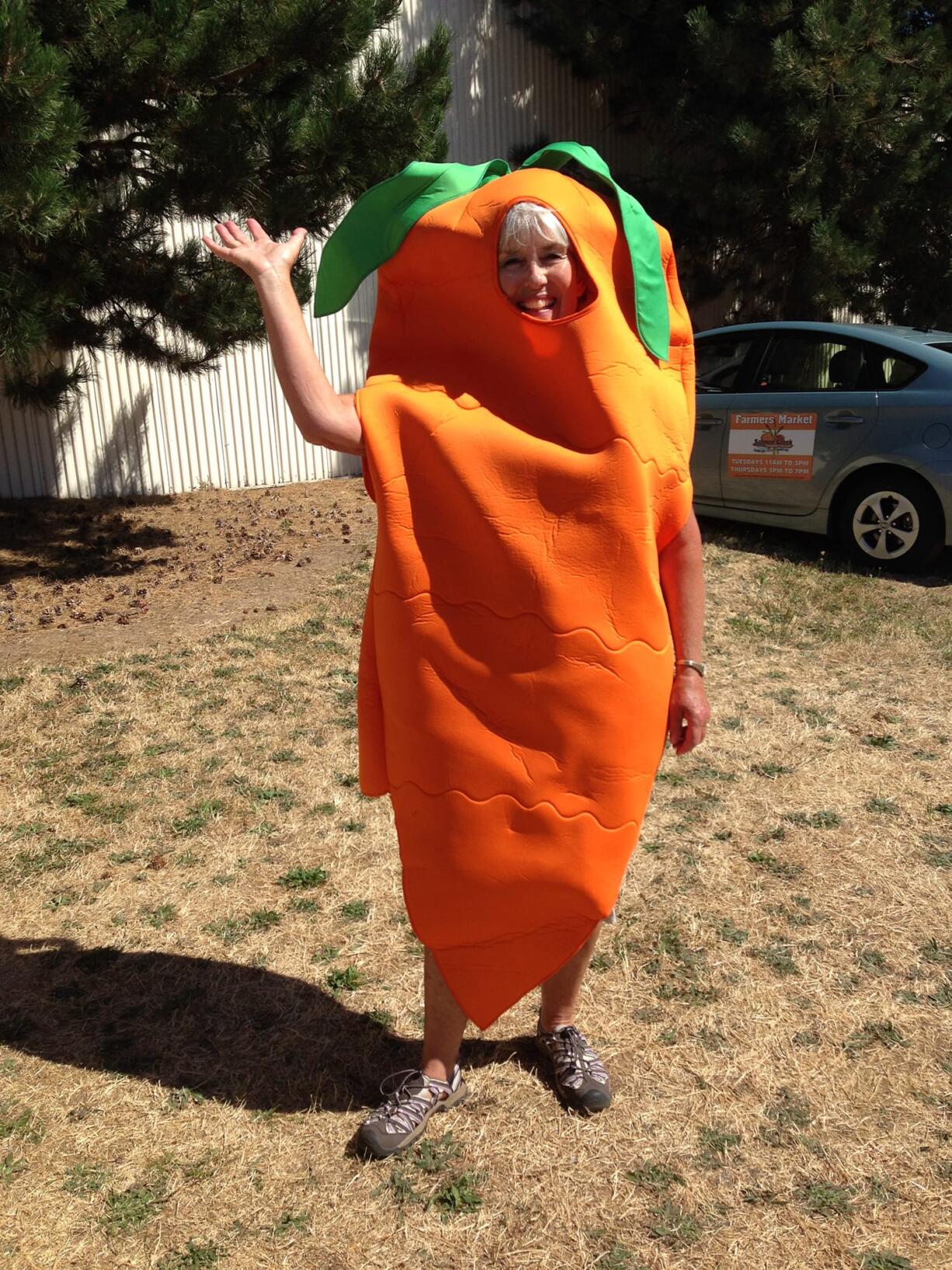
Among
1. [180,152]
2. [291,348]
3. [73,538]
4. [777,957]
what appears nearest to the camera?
[291,348]

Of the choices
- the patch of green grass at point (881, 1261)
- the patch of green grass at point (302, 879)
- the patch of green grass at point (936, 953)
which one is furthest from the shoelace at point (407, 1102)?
the patch of green grass at point (936, 953)

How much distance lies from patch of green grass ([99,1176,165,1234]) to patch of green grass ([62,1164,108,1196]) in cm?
4

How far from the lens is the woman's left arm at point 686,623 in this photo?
7.54 ft

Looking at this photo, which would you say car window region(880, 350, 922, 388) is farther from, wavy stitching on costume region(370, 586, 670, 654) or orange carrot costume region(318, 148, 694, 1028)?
wavy stitching on costume region(370, 586, 670, 654)

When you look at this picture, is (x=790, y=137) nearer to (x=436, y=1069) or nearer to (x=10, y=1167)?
(x=436, y=1069)

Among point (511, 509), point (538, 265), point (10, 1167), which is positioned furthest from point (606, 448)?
point (10, 1167)

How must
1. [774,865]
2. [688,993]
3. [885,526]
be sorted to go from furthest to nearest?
[885,526] < [774,865] < [688,993]

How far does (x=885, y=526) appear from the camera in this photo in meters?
6.89

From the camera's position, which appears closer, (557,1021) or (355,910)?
(557,1021)

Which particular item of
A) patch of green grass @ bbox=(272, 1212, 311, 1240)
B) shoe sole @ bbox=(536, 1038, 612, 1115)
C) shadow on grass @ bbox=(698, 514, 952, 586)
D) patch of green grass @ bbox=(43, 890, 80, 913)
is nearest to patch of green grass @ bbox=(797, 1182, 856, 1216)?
shoe sole @ bbox=(536, 1038, 612, 1115)

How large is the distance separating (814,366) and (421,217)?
18.9 feet

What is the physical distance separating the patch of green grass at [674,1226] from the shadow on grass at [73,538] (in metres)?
5.66

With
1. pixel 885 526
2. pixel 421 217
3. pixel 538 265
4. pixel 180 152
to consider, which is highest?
pixel 180 152

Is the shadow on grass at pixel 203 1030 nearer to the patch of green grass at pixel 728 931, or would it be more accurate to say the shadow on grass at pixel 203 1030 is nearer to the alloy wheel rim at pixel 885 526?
the patch of green grass at pixel 728 931
